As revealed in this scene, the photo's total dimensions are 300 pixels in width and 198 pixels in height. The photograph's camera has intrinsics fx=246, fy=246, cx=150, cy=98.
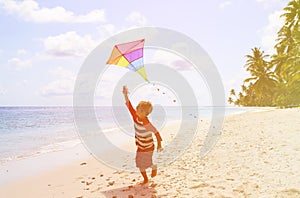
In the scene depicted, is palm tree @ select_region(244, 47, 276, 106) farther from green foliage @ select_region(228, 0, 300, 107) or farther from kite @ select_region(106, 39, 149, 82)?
kite @ select_region(106, 39, 149, 82)

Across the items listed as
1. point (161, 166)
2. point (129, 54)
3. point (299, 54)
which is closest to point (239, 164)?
point (161, 166)

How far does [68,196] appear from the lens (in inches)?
189

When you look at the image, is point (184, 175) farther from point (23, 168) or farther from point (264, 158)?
point (23, 168)


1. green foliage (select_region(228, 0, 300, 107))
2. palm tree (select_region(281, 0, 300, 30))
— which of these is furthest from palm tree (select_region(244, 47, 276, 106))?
palm tree (select_region(281, 0, 300, 30))

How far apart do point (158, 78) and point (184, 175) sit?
3595 millimetres

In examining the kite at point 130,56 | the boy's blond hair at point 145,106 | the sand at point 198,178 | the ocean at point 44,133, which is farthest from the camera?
the ocean at point 44,133

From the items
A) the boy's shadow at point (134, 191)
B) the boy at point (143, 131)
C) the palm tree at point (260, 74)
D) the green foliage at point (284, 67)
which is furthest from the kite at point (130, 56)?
the palm tree at point (260, 74)

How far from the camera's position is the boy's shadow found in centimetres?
449

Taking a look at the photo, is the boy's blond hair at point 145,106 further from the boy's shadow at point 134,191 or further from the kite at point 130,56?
the boy's shadow at point 134,191

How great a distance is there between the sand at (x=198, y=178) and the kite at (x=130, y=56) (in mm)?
2412

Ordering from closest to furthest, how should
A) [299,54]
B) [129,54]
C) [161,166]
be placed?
[129,54], [161,166], [299,54]

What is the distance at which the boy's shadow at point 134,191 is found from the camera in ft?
14.7

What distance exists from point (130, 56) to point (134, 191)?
10.1 ft

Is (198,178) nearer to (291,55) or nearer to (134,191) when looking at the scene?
(134,191)
